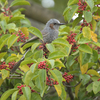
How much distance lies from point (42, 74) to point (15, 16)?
154 cm

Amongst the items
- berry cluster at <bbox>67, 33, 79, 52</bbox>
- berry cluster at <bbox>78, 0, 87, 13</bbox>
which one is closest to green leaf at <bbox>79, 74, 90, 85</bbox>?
berry cluster at <bbox>67, 33, 79, 52</bbox>

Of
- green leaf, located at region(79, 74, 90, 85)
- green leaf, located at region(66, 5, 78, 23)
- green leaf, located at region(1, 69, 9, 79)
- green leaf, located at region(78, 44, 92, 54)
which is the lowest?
green leaf, located at region(79, 74, 90, 85)

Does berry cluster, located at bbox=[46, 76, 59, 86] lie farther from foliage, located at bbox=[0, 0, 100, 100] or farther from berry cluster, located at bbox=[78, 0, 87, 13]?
berry cluster, located at bbox=[78, 0, 87, 13]

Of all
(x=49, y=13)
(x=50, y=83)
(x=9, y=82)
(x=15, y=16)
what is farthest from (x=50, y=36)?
(x=49, y=13)

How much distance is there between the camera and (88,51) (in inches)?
97.5

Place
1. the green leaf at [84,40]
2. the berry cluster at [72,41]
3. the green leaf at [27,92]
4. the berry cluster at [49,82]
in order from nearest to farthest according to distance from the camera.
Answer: the green leaf at [27,92] → the berry cluster at [49,82] → the green leaf at [84,40] → the berry cluster at [72,41]

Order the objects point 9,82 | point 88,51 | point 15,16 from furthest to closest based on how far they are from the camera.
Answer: point 15,16
point 9,82
point 88,51

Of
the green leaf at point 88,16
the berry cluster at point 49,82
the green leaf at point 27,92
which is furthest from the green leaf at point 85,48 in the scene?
the green leaf at point 27,92

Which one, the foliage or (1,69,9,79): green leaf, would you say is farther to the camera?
(1,69,9,79): green leaf

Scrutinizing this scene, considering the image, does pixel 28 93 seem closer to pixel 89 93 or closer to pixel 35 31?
pixel 35 31

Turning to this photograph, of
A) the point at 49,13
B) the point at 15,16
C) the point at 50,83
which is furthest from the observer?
the point at 49,13

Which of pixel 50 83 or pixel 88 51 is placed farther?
pixel 88 51

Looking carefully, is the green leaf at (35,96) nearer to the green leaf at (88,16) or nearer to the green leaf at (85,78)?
the green leaf at (85,78)

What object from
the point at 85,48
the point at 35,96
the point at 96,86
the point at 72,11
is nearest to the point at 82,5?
the point at 72,11
